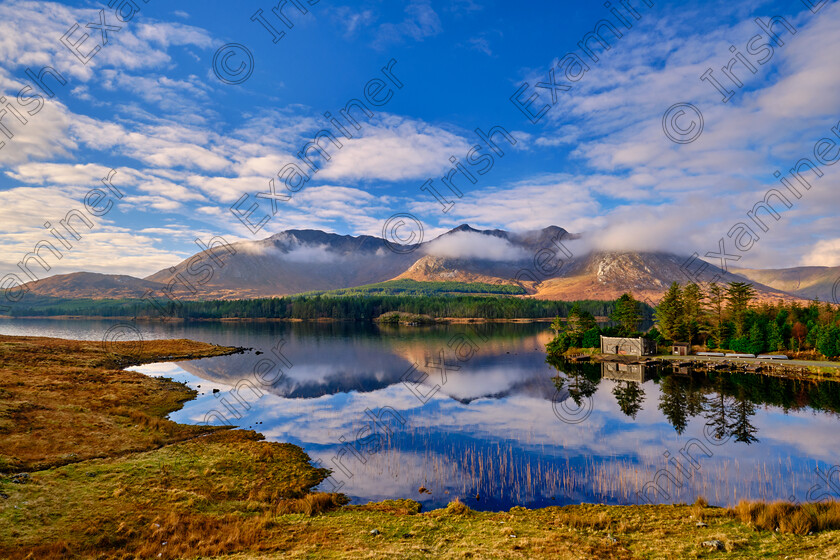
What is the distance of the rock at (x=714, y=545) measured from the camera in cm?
1593

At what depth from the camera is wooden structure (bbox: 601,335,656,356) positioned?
8900 centimetres

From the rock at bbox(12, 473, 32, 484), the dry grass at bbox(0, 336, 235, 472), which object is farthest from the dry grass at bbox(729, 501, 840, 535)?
the dry grass at bbox(0, 336, 235, 472)

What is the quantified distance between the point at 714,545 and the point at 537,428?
88.0 ft

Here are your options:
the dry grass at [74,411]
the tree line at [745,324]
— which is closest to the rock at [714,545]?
the dry grass at [74,411]

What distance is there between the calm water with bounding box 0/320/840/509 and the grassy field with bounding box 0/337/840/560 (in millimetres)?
4020

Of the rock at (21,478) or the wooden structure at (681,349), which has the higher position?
the wooden structure at (681,349)

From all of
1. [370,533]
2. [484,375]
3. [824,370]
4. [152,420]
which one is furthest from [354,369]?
[824,370]

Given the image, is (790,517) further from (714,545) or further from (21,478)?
(21,478)

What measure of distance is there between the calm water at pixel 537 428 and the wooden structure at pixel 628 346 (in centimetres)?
1347

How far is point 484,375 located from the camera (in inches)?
2913

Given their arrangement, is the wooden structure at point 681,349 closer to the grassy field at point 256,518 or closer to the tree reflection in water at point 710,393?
the tree reflection in water at point 710,393

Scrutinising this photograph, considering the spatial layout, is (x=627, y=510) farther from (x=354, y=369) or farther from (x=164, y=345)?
(x=164, y=345)

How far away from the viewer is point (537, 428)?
42.3m

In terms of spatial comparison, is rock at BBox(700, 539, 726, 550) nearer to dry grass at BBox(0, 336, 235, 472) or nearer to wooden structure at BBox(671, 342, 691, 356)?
dry grass at BBox(0, 336, 235, 472)
